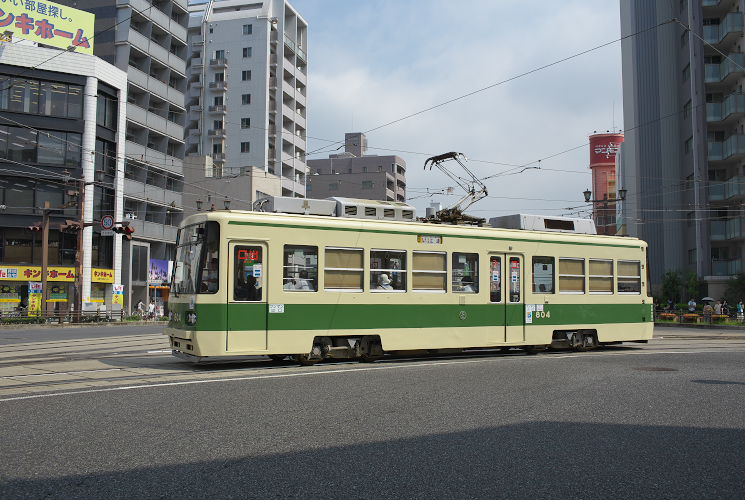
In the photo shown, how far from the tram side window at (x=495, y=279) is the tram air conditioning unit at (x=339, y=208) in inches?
77.6

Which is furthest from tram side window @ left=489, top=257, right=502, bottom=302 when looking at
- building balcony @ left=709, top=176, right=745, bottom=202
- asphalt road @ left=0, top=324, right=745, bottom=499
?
building balcony @ left=709, top=176, right=745, bottom=202

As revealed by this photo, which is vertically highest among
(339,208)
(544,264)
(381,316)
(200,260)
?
(339,208)

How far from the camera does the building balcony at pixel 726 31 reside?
42312mm

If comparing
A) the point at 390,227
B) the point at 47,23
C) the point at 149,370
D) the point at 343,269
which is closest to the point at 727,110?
the point at 390,227

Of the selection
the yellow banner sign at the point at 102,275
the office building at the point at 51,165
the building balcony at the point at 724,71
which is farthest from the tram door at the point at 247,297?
the building balcony at the point at 724,71

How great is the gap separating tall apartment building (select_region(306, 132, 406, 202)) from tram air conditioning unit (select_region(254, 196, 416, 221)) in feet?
252

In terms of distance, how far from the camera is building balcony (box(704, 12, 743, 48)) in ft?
139

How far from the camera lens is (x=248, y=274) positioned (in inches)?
466

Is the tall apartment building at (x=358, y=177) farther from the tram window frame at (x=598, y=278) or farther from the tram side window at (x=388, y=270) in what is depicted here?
the tram side window at (x=388, y=270)

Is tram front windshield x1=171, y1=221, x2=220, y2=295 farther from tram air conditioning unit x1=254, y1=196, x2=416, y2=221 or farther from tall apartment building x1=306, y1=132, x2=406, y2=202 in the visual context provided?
tall apartment building x1=306, y1=132, x2=406, y2=202

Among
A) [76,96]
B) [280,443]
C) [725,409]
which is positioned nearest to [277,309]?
[280,443]

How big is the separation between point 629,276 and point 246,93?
2276 inches

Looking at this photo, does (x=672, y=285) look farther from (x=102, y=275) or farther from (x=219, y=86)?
(x=219, y=86)

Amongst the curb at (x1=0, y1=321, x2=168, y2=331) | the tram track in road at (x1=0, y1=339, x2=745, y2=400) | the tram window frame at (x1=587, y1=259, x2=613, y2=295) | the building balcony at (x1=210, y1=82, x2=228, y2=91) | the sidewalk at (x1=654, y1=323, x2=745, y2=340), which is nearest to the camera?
the tram track in road at (x1=0, y1=339, x2=745, y2=400)
